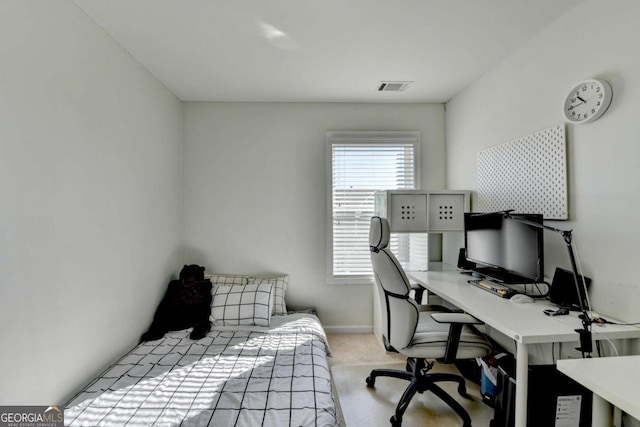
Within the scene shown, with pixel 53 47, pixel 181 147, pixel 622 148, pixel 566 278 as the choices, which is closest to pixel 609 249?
pixel 566 278

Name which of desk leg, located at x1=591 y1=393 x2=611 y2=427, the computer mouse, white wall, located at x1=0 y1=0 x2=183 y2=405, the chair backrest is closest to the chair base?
the chair backrest

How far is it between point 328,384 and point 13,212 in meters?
1.79

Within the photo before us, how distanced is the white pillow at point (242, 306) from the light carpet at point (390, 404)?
79 centimetres

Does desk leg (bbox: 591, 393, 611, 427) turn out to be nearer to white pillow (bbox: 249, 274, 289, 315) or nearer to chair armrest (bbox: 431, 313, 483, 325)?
chair armrest (bbox: 431, 313, 483, 325)

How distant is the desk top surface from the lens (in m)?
1.37

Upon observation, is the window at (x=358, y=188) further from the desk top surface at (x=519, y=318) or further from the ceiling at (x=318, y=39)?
the desk top surface at (x=519, y=318)

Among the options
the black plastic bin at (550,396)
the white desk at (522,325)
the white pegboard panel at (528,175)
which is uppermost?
the white pegboard panel at (528,175)

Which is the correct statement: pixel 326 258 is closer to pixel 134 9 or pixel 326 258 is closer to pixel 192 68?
pixel 192 68

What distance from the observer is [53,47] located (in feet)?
5.22

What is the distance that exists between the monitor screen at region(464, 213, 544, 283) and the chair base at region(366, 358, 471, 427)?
807 mm

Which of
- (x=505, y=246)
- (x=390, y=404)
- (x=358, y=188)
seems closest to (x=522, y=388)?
(x=505, y=246)

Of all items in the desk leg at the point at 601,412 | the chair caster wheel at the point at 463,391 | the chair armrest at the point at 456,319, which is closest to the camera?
the desk leg at the point at 601,412

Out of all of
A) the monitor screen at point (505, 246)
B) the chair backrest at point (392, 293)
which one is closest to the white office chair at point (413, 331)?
the chair backrest at point (392, 293)

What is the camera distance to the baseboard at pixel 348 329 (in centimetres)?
334
